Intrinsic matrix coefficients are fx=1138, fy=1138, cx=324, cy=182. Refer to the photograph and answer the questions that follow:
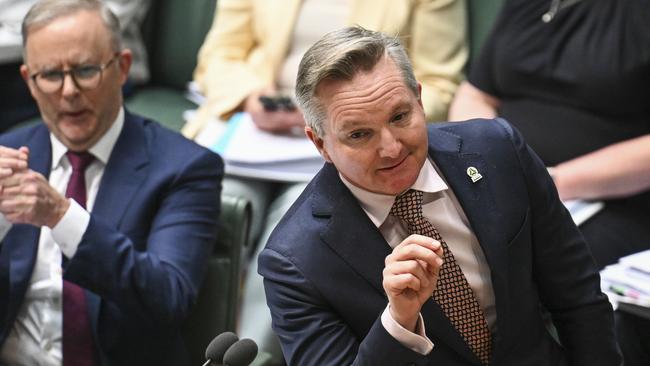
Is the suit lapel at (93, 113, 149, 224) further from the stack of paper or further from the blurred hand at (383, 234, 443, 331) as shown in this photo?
the blurred hand at (383, 234, 443, 331)

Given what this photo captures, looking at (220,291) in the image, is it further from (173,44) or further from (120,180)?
(173,44)

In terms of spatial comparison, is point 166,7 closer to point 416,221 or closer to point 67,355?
point 67,355

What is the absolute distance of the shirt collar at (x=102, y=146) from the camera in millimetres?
2650

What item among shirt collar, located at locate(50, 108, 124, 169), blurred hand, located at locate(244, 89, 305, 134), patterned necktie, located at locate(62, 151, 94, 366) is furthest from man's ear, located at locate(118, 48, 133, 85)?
blurred hand, located at locate(244, 89, 305, 134)

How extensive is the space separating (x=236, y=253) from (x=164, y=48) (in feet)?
5.95

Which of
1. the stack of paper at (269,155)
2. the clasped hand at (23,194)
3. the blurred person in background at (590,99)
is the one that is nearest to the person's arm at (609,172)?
the blurred person in background at (590,99)

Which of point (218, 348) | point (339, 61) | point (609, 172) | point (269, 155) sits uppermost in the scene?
point (339, 61)

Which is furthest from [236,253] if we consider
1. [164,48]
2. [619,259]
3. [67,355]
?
[164,48]

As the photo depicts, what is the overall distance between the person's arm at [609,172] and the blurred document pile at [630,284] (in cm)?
34

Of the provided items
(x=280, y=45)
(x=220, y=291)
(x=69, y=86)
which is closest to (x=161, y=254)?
(x=220, y=291)

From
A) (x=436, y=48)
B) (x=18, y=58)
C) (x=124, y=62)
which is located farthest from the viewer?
(x=18, y=58)

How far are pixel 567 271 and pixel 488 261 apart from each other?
7.0 inches

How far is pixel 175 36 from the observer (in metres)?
4.26

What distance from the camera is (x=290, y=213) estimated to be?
6.87 feet
